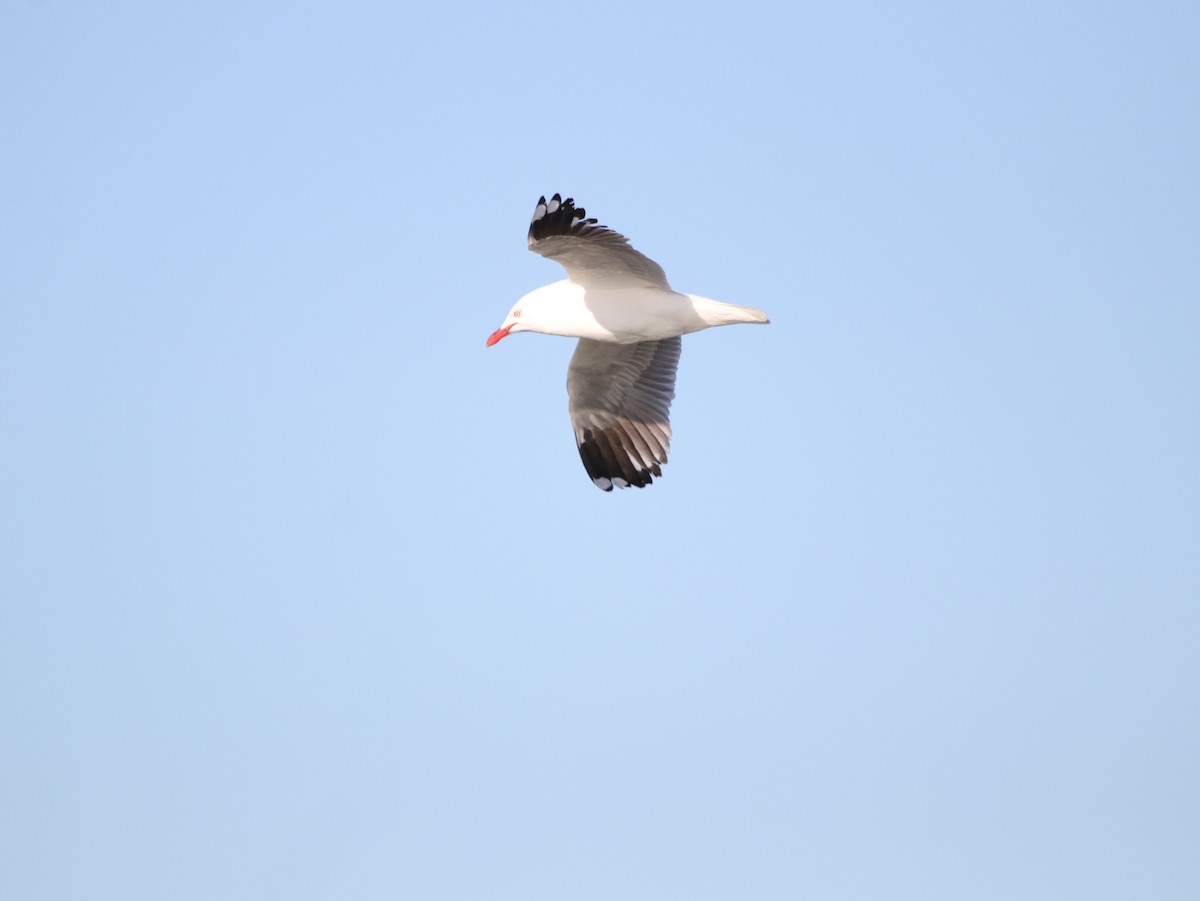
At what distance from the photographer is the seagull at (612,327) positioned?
495 inches

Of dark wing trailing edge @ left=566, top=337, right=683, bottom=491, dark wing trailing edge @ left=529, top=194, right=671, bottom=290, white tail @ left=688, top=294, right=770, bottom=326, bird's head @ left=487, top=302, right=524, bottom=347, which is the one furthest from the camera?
dark wing trailing edge @ left=566, top=337, right=683, bottom=491

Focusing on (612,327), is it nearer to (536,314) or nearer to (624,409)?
(536,314)

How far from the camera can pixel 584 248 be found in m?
12.6

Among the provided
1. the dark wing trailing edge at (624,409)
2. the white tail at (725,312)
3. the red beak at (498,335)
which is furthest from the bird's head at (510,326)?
the white tail at (725,312)

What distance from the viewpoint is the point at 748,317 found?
13062mm

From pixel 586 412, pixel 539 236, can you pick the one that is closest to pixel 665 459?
pixel 586 412

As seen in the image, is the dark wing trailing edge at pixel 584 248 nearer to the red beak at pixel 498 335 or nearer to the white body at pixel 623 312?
the white body at pixel 623 312

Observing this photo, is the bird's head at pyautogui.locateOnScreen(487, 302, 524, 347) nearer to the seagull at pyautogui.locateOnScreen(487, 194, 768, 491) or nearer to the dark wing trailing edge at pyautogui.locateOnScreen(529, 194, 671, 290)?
the seagull at pyautogui.locateOnScreen(487, 194, 768, 491)

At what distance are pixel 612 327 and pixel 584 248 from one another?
2.98 ft

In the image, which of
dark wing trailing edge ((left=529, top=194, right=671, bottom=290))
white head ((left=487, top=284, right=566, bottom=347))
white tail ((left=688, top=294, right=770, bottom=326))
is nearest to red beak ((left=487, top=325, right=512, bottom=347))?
white head ((left=487, top=284, right=566, bottom=347))

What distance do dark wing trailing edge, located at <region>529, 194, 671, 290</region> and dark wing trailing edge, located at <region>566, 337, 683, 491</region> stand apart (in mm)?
1521

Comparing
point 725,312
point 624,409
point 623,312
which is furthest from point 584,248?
point 624,409

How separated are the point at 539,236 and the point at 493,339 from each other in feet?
5.36

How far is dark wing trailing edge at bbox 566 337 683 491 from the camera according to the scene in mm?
14680
